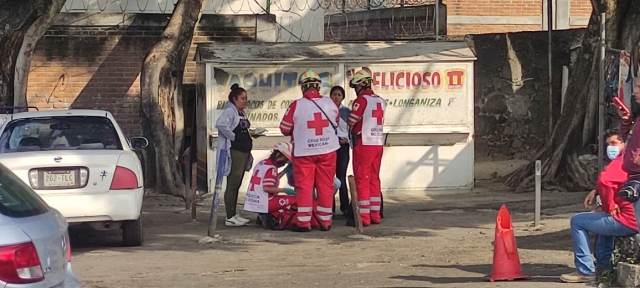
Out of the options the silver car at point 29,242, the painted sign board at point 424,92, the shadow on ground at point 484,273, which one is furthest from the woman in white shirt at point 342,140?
the silver car at point 29,242

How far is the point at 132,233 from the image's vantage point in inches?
426

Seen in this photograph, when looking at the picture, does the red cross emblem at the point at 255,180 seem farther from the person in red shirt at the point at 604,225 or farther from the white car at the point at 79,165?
the person in red shirt at the point at 604,225

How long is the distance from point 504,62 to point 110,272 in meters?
9.68

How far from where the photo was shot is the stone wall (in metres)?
17.3

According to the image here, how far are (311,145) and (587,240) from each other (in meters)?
4.26

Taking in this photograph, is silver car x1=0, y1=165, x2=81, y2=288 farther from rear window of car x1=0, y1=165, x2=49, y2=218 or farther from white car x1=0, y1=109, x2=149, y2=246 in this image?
white car x1=0, y1=109, x2=149, y2=246

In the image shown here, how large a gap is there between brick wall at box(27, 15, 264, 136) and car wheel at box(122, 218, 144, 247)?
6294 millimetres

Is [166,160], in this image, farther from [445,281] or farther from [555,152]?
[445,281]

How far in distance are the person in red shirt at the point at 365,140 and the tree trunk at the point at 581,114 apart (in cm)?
372

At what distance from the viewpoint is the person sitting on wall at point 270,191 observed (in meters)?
12.0

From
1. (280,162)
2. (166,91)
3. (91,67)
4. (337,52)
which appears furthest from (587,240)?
(91,67)

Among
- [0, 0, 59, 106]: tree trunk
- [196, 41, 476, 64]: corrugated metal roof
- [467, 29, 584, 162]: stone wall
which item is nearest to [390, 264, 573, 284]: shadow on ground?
[0, 0, 59, 106]: tree trunk

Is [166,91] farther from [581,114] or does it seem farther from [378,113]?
[581,114]

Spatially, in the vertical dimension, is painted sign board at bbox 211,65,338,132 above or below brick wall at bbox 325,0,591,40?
below
